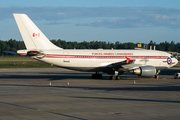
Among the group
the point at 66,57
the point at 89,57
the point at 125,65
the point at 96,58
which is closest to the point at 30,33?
the point at 66,57

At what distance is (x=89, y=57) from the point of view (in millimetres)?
39250

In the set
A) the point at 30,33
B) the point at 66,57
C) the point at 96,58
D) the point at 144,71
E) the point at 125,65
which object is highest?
the point at 30,33

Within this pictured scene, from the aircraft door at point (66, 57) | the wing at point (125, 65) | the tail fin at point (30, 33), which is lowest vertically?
the wing at point (125, 65)

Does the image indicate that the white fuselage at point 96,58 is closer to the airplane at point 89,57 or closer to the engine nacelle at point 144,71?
the airplane at point 89,57

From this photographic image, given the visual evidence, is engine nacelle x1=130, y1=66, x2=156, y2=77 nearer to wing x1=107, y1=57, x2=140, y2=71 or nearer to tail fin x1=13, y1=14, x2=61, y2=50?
wing x1=107, y1=57, x2=140, y2=71

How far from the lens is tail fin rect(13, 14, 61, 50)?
119ft

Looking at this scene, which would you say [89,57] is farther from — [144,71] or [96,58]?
[144,71]

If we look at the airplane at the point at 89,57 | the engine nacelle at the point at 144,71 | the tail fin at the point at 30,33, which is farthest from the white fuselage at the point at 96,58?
the engine nacelle at the point at 144,71

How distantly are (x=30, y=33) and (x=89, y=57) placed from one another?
A: 9.21m

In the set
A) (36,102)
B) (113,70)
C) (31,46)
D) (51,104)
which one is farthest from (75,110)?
(113,70)

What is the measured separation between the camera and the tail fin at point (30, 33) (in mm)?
36312

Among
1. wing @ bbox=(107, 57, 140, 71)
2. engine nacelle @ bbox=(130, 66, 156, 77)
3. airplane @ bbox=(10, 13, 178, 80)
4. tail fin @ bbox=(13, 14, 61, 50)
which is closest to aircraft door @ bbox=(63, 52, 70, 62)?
airplane @ bbox=(10, 13, 178, 80)

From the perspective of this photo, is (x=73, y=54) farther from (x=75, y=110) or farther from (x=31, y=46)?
(x=75, y=110)

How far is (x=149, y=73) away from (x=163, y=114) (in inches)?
942
